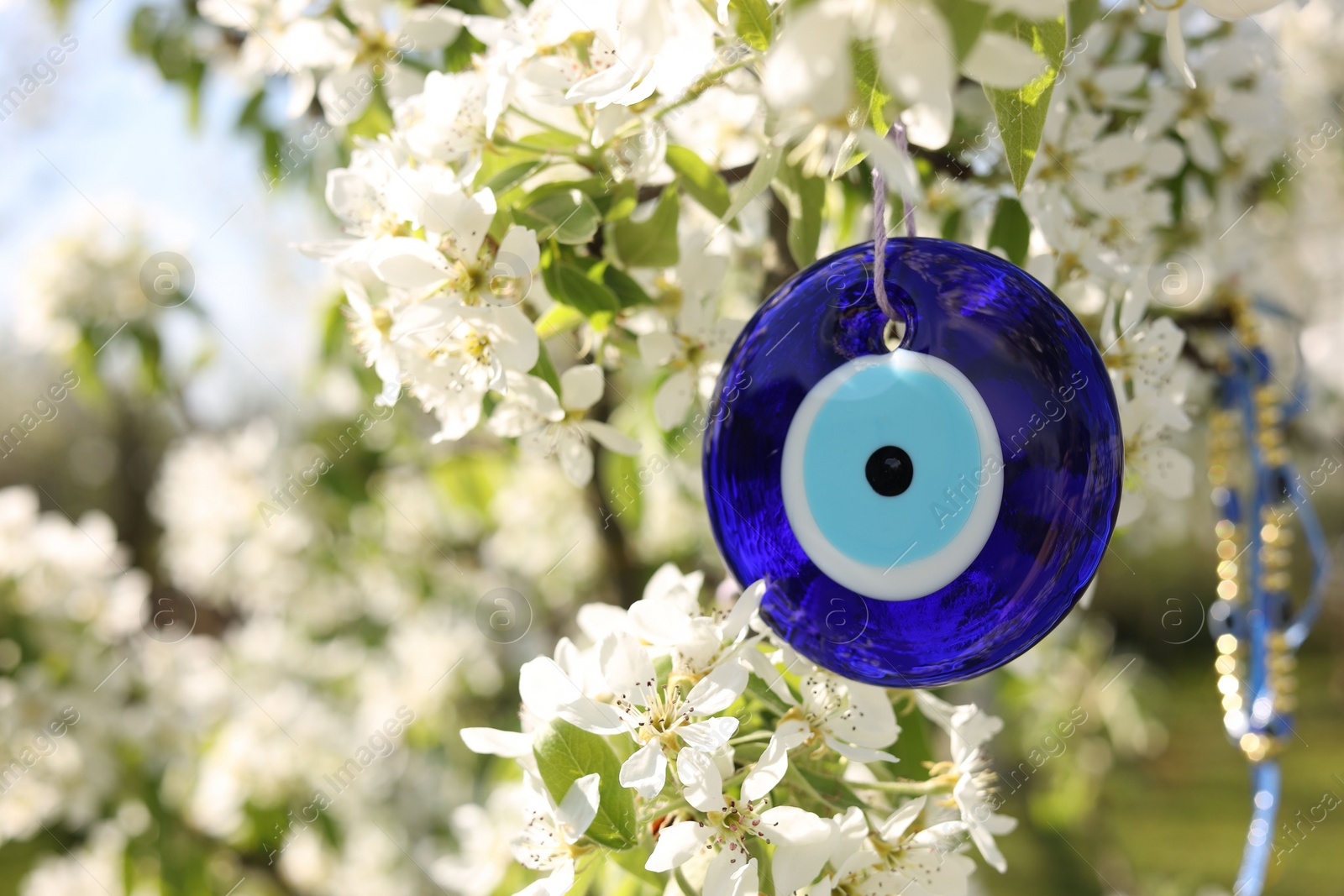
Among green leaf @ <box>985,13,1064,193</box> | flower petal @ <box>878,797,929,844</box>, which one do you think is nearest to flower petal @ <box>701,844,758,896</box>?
flower petal @ <box>878,797,929,844</box>

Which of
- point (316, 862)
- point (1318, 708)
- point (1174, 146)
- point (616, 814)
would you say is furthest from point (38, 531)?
point (1318, 708)

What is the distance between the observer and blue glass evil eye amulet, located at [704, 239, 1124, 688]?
1.63ft

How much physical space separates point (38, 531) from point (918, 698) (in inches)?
64.8

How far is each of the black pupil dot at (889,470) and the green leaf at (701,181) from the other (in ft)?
1.00

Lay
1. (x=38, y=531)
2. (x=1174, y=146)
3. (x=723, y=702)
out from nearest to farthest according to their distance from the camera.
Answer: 1. (x=723, y=702)
2. (x=1174, y=146)
3. (x=38, y=531)

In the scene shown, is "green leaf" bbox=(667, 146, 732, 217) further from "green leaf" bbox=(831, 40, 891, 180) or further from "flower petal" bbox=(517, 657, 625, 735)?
"flower petal" bbox=(517, 657, 625, 735)

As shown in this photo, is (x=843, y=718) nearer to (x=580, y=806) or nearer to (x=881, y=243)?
(x=580, y=806)

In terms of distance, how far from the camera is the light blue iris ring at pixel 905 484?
19.4 inches

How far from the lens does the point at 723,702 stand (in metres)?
0.52

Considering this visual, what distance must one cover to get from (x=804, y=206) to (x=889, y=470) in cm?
27

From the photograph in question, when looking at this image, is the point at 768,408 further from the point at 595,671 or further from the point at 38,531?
the point at 38,531

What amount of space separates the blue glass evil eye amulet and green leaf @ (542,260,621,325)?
0.18 meters

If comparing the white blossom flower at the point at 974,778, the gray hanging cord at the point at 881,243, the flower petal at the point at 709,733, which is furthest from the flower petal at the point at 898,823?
the gray hanging cord at the point at 881,243

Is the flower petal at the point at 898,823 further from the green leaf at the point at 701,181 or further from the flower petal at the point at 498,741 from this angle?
the green leaf at the point at 701,181
